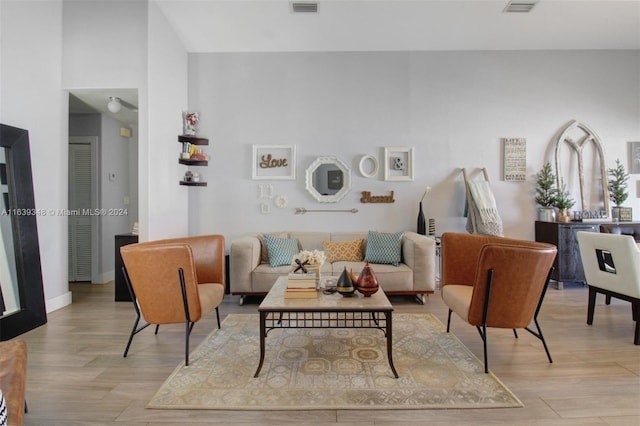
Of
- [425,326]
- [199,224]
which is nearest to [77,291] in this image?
[199,224]

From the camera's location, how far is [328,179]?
441cm

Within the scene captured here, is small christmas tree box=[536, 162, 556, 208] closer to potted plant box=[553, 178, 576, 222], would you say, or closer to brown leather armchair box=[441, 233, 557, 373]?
potted plant box=[553, 178, 576, 222]

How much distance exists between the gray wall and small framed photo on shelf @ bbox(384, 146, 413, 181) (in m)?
0.10

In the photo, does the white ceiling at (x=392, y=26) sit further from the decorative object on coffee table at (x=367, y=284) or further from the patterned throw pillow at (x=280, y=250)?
the decorative object on coffee table at (x=367, y=284)

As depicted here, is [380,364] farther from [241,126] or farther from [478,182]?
[241,126]

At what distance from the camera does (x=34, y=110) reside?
323 cm

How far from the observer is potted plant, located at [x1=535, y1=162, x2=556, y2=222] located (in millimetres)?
4301

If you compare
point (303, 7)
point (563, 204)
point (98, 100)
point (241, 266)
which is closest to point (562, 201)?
point (563, 204)

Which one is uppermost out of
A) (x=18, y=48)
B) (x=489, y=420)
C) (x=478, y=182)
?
(x=18, y=48)

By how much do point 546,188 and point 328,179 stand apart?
2968 mm

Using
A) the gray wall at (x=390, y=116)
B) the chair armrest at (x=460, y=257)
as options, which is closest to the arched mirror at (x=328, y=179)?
the gray wall at (x=390, y=116)

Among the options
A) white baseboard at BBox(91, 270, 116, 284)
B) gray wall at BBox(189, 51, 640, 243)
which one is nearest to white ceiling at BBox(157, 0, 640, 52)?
gray wall at BBox(189, 51, 640, 243)

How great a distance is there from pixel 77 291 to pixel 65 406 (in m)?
3.00

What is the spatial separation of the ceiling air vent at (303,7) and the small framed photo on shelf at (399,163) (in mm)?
1905
